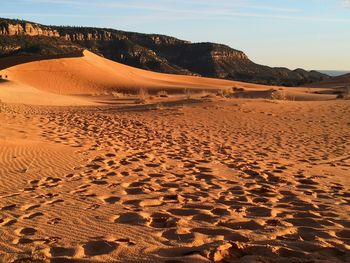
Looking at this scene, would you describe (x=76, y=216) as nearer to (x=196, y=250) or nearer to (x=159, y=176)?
(x=196, y=250)

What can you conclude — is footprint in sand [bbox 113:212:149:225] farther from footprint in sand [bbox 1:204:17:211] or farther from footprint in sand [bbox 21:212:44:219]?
footprint in sand [bbox 1:204:17:211]

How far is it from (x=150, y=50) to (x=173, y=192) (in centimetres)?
9437

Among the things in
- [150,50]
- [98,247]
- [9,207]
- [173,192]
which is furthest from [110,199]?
[150,50]

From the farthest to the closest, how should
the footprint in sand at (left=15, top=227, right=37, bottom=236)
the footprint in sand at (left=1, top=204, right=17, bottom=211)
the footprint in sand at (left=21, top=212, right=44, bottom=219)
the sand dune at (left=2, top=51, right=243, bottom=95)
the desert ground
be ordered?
the sand dune at (left=2, top=51, right=243, bottom=95) → the footprint in sand at (left=1, top=204, right=17, bottom=211) → the footprint in sand at (left=21, top=212, right=44, bottom=219) → the footprint in sand at (left=15, top=227, right=37, bottom=236) → the desert ground

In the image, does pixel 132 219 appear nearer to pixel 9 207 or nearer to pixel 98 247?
pixel 98 247

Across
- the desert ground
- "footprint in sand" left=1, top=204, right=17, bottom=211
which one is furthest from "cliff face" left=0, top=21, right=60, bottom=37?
"footprint in sand" left=1, top=204, right=17, bottom=211

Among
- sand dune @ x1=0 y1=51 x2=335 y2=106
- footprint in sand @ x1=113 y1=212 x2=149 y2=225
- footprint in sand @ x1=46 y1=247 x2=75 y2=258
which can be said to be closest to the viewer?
footprint in sand @ x1=46 y1=247 x2=75 y2=258

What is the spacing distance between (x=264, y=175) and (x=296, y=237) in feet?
9.95

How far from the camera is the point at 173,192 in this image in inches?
235

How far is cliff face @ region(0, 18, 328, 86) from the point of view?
8238cm

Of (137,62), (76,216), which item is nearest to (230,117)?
(76,216)

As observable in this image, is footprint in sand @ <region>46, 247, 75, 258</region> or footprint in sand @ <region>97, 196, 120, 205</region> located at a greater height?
footprint in sand @ <region>46, 247, 75, 258</region>

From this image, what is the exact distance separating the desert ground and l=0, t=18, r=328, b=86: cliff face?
66.1 m

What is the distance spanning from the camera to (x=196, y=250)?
150 inches
